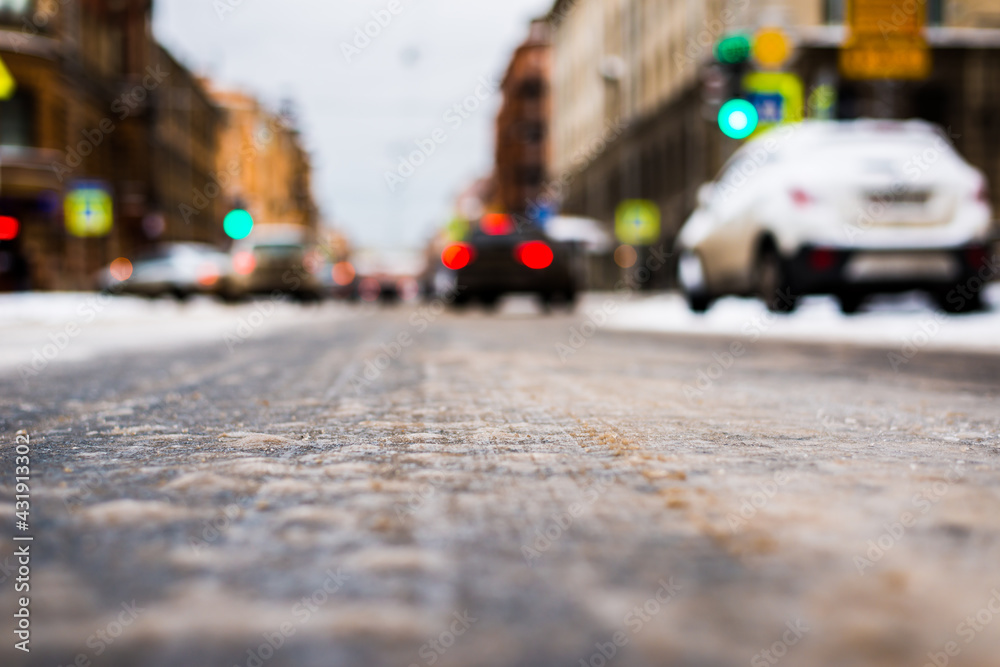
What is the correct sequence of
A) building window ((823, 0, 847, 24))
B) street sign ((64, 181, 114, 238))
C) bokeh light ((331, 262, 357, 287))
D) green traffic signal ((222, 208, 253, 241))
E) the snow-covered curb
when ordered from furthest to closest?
1. bokeh light ((331, 262, 357, 287))
2. green traffic signal ((222, 208, 253, 241))
3. building window ((823, 0, 847, 24))
4. street sign ((64, 181, 114, 238))
5. the snow-covered curb

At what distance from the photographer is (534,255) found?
18219 millimetres

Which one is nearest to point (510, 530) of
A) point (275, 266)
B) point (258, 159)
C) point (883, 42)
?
point (883, 42)

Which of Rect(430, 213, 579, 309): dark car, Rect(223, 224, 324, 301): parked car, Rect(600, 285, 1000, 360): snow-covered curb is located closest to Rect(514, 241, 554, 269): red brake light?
Rect(430, 213, 579, 309): dark car

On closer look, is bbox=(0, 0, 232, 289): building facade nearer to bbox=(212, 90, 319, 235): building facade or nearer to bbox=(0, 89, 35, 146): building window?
bbox=(0, 89, 35, 146): building window

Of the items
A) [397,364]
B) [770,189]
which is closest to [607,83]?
[770,189]

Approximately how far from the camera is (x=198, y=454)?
3.22 meters

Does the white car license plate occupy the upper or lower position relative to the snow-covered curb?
upper

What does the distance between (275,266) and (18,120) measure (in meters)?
11.7

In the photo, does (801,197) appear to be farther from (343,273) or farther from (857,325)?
(343,273)

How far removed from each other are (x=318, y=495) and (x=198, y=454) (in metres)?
0.79

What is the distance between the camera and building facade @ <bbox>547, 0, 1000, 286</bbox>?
3059 centimetres

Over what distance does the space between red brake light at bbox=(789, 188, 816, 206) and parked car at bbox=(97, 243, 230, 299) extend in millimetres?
19643

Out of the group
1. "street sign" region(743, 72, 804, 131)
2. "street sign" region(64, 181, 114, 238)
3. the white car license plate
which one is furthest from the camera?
"street sign" region(64, 181, 114, 238)

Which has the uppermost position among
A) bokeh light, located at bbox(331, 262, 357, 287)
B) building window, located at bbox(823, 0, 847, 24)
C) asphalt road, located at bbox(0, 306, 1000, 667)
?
building window, located at bbox(823, 0, 847, 24)
